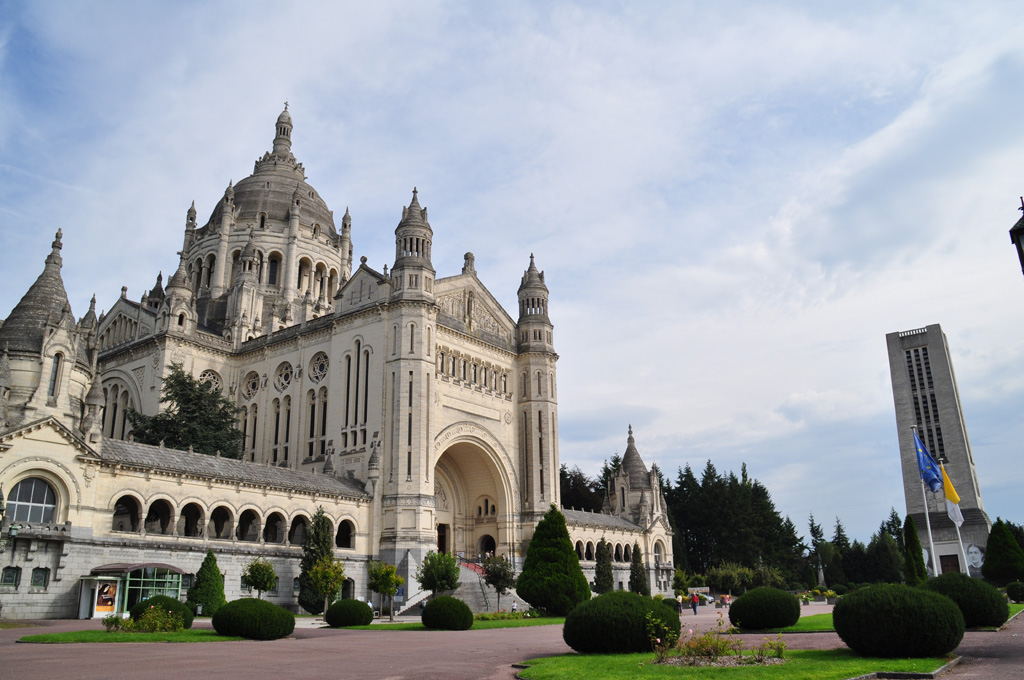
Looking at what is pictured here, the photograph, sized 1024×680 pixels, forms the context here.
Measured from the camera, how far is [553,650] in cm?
2130

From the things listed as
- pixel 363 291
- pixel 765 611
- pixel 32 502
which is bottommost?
pixel 765 611

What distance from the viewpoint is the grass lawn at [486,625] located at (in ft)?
104

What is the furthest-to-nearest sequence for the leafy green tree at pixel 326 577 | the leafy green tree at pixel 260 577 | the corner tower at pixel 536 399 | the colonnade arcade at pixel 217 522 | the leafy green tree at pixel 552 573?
1. the corner tower at pixel 536 399
2. the leafy green tree at pixel 552 573
3. the colonnade arcade at pixel 217 522
4. the leafy green tree at pixel 326 577
5. the leafy green tree at pixel 260 577

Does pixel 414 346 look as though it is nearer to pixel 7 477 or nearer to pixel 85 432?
pixel 85 432

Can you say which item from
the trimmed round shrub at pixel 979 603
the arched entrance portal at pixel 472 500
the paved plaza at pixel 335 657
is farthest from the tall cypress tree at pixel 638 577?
the trimmed round shrub at pixel 979 603

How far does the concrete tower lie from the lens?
8650cm

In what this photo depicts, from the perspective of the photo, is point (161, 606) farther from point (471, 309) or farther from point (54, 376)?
point (471, 309)

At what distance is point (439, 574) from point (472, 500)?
18264mm

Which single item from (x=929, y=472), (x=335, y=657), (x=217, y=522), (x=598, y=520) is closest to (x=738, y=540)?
(x=598, y=520)

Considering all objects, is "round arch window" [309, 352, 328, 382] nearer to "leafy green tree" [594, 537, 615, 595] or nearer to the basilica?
the basilica

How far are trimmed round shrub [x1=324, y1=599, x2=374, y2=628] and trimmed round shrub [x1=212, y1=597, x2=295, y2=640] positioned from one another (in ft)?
23.8

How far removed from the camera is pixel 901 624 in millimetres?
16375

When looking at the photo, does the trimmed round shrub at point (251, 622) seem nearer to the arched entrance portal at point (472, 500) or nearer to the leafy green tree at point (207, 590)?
the leafy green tree at point (207, 590)

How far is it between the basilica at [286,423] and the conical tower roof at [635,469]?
0.20 m
